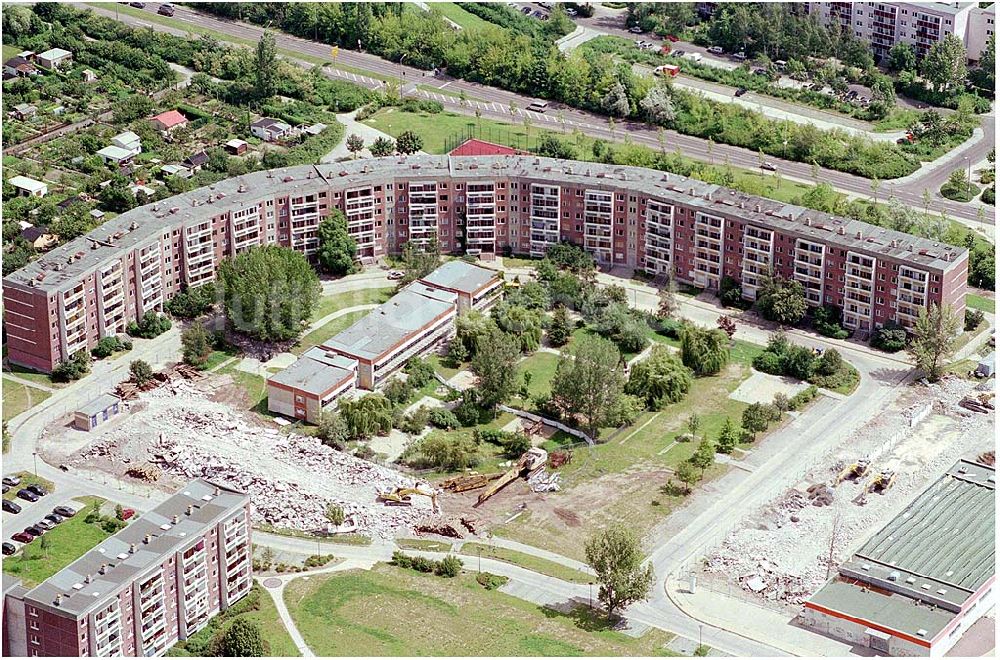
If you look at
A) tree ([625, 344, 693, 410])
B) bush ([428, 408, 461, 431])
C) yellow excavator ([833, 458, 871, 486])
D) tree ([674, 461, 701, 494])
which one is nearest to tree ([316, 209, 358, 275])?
bush ([428, 408, 461, 431])

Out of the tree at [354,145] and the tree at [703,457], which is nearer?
the tree at [703,457]

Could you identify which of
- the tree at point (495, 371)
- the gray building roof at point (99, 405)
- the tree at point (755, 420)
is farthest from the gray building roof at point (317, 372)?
the tree at point (755, 420)

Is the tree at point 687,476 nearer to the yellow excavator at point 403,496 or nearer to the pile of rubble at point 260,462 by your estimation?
the yellow excavator at point 403,496

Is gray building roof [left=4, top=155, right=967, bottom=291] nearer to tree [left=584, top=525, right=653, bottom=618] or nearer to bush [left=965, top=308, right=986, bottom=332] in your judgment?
bush [left=965, top=308, right=986, bottom=332]

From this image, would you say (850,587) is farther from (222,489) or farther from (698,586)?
(222,489)

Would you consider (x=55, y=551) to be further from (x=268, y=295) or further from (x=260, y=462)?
(x=268, y=295)

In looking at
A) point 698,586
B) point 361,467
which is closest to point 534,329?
point 361,467

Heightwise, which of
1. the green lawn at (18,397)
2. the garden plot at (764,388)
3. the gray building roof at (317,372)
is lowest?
the garden plot at (764,388)
